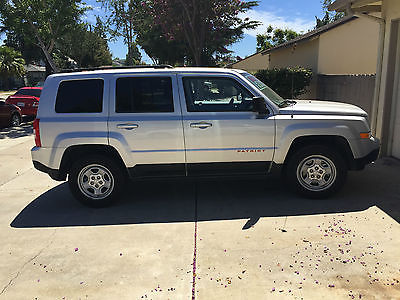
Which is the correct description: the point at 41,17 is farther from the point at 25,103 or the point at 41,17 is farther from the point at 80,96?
the point at 80,96

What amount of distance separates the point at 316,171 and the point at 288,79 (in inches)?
367

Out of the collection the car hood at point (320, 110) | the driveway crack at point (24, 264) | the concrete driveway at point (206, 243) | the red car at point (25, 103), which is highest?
the car hood at point (320, 110)

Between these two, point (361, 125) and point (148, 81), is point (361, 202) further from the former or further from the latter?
point (148, 81)

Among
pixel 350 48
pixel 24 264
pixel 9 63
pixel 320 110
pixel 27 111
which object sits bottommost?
pixel 24 264

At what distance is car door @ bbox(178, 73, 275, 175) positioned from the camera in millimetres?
5324

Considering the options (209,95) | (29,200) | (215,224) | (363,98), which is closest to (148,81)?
(209,95)

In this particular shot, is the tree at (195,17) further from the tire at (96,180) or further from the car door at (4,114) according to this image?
the tire at (96,180)

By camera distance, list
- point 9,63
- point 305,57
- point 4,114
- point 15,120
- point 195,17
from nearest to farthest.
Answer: point 4,114
point 15,120
point 195,17
point 305,57
point 9,63

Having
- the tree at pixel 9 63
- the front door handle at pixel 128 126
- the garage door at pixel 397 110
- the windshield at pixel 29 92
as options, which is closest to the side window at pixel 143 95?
the front door handle at pixel 128 126

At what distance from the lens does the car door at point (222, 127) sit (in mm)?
5324

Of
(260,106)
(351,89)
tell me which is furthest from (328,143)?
(351,89)

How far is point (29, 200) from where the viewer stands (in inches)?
242

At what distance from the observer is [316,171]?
5.55m

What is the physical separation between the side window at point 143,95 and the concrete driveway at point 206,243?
1454mm
